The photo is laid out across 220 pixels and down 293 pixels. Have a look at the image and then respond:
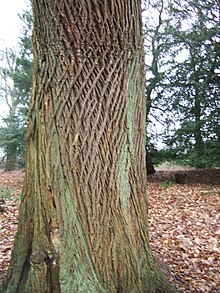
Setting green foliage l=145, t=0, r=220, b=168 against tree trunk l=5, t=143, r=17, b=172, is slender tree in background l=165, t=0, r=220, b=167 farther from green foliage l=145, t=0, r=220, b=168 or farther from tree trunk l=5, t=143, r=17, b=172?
tree trunk l=5, t=143, r=17, b=172

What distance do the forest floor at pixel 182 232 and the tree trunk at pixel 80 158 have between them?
1.19m

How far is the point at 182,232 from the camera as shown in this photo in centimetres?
531

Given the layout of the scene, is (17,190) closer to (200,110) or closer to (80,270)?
(200,110)

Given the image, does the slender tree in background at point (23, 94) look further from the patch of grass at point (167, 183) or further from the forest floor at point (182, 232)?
the patch of grass at point (167, 183)

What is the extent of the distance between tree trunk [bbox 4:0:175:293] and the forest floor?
1189mm

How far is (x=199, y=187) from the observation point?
10133 millimetres

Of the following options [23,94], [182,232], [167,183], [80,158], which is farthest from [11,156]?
[80,158]

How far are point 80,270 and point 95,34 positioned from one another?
70.4 inches

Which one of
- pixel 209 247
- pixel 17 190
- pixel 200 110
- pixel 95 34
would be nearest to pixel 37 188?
pixel 95 34

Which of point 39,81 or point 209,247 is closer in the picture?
point 39,81

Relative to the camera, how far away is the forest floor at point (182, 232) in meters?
3.50

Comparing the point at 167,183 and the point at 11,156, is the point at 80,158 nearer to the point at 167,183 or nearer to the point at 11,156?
the point at 167,183

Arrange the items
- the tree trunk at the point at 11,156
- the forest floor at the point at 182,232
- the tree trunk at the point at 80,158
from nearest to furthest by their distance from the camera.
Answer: the tree trunk at the point at 80,158 < the forest floor at the point at 182,232 < the tree trunk at the point at 11,156

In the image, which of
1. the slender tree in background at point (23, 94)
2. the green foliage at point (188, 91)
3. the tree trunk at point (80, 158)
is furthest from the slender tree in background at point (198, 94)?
the tree trunk at point (80, 158)
